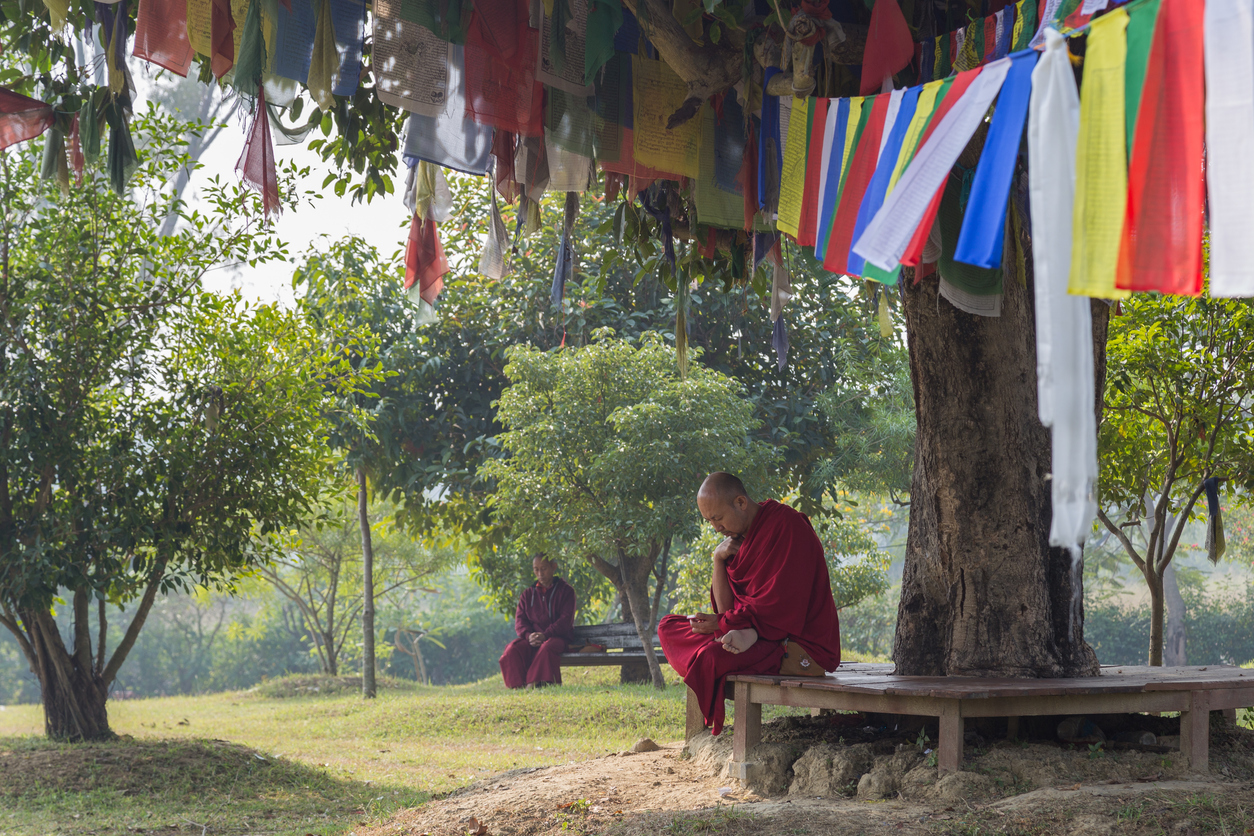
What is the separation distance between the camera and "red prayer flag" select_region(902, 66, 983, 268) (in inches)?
134

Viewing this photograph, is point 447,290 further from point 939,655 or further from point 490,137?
point 939,655

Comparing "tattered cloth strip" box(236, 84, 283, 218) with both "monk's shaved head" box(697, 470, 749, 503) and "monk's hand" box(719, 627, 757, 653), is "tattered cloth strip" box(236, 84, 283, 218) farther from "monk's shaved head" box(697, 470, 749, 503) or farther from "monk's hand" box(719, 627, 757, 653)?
"monk's hand" box(719, 627, 757, 653)

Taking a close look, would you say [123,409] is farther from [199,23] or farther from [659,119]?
[659,119]

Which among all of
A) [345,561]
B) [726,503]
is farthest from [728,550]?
[345,561]

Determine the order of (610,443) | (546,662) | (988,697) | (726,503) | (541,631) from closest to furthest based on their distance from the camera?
1. (988,697)
2. (726,503)
3. (610,443)
4. (546,662)
5. (541,631)

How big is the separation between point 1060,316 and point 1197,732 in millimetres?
3163

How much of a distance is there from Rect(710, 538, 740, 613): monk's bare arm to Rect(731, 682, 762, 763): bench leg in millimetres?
661

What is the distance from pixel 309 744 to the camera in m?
10.6

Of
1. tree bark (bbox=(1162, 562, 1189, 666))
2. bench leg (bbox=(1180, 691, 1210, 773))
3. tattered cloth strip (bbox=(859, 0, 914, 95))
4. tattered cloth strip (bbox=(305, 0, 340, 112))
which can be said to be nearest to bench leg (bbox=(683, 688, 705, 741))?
bench leg (bbox=(1180, 691, 1210, 773))

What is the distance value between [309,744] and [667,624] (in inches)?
241

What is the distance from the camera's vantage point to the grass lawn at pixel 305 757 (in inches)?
265

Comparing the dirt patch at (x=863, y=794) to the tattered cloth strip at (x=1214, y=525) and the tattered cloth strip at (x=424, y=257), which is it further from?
the tattered cloth strip at (x=424, y=257)

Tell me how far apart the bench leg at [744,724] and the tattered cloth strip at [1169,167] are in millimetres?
3048

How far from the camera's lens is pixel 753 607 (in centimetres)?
559
